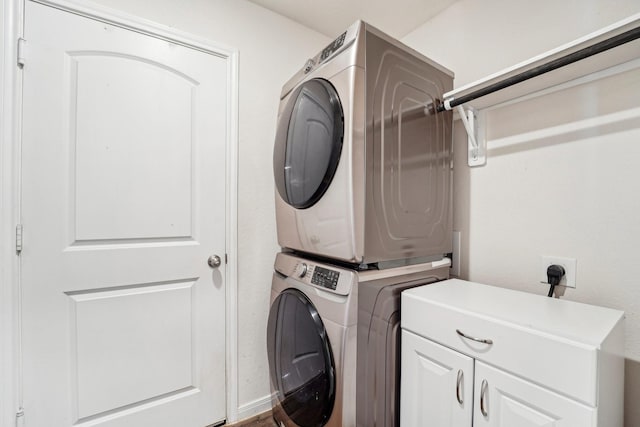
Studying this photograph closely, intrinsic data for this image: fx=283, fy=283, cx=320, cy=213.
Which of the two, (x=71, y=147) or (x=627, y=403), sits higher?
(x=71, y=147)

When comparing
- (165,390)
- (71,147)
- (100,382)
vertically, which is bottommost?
(165,390)

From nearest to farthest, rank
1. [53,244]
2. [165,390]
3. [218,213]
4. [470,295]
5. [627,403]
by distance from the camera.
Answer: [627,403], [470,295], [53,244], [165,390], [218,213]

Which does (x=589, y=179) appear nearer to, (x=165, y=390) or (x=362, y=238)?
(x=362, y=238)

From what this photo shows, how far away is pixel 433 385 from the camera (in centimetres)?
101

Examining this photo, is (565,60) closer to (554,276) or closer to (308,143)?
(554,276)

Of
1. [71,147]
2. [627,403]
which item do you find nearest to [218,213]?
[71,147]

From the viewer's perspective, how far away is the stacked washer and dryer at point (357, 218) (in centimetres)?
107

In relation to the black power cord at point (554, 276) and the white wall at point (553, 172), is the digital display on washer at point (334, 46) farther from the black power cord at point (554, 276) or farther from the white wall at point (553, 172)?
the black power cord at point (554, 276)

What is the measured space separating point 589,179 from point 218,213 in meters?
1.72

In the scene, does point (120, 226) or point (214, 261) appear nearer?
point (120, 226)

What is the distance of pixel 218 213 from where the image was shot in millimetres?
1619

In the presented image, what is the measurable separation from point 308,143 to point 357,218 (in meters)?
0.44

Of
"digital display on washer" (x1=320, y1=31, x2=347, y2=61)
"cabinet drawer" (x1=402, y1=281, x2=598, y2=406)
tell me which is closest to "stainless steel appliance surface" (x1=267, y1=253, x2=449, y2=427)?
"cabinet drawer" (x1=402, y1=281, x2=598, y2=406)

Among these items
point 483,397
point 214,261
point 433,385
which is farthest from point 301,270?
point 483,397
